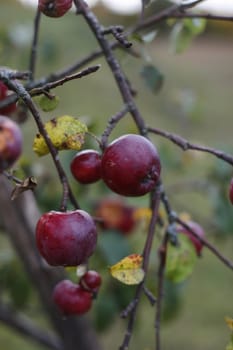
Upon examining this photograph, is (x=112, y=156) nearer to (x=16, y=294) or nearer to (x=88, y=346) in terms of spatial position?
(x=88, y=346)

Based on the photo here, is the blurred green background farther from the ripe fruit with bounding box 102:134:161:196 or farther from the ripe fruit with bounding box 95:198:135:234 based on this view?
the ripe fruit with bounding box 102:134:161:196

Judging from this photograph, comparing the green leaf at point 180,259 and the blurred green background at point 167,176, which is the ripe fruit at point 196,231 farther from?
the blurred green background at point 167,176

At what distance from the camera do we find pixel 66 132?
21.8 inches

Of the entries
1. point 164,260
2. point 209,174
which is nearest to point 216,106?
point 209,174

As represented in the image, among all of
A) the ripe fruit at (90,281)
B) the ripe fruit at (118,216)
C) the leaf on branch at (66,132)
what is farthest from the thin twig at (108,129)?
the ripe fruit at (118,216)

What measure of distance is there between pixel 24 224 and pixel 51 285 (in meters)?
0.11

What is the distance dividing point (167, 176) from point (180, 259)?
8.26ft

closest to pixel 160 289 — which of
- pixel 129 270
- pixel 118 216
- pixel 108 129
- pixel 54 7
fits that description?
pixel 129 270

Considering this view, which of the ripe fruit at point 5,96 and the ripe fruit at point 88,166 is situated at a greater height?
the ripe fruit at point 5,96

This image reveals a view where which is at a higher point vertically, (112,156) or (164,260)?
(112,156)

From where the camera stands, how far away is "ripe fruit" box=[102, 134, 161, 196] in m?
0.54

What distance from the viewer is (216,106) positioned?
17.0ft

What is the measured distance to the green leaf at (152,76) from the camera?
2.97 ft

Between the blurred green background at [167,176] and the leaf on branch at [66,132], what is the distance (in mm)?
222
